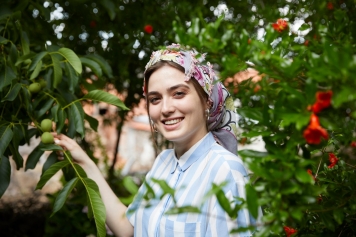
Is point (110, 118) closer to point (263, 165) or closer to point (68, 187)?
point (68, 187)

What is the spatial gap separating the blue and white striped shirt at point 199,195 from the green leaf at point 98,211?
119mm

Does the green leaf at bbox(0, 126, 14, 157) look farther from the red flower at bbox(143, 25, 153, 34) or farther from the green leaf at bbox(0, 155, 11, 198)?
the red flower at bbox(143, 25, 153, 34)

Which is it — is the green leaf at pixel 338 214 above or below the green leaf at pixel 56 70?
below

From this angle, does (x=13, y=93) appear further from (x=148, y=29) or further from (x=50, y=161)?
(x=148, y=29)

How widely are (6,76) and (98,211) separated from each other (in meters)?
0.68

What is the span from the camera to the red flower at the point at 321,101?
0.72 meters

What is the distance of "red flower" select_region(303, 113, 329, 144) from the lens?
2.38ft

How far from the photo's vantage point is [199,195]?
1496 millimetres

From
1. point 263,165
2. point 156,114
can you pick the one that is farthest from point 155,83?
point 263,165

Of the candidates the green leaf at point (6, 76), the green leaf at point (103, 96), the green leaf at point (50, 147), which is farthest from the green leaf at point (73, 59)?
the green leaf at point (50, 147)

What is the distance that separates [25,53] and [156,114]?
685 mm

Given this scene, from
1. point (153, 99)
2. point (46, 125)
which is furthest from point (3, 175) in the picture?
point (153, 99)

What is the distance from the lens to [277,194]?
30.1 inches

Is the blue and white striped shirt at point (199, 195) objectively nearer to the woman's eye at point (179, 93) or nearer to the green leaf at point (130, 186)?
the woman's eye at point (179, 93)
